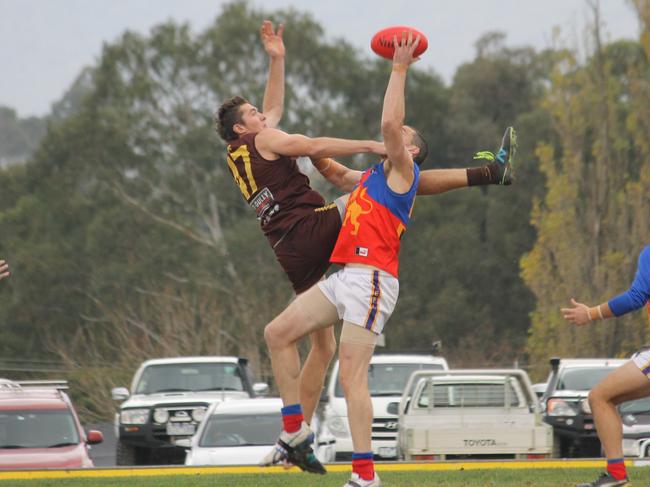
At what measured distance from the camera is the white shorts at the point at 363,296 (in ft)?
28.8

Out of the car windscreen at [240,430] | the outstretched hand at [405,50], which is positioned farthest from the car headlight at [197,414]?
the outstretched hand at [405,50]

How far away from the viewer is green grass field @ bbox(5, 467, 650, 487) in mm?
10320

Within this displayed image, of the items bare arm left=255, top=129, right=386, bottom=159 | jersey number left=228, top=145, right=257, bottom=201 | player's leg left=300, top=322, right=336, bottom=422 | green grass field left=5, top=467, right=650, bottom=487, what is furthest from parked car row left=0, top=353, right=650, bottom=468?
bare arm left=255, top=129, right=386, bottom=159

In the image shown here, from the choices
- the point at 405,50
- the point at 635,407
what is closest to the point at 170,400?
the point at 635,407

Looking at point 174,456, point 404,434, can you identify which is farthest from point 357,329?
point 174,456

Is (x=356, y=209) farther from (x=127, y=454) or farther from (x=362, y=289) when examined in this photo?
(x=127, y=454)

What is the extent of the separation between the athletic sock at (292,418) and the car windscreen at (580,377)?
38.5 feet

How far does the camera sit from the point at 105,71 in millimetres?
52438

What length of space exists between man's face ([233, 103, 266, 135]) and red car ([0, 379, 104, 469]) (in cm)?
859

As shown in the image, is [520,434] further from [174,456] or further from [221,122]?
[221,122]

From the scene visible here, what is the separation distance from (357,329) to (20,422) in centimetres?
991

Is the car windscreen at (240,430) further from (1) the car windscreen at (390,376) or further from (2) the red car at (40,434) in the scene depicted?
(1) the car windscreen at (390,376)

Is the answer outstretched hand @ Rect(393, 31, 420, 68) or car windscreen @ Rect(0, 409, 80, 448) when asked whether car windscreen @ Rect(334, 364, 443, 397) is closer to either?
car windscreen @ Rect(0, 409, 80, 448)

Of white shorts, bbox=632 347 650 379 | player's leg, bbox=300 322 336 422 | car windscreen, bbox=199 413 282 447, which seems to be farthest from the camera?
car windscreen, bbox=199 413 282 447
